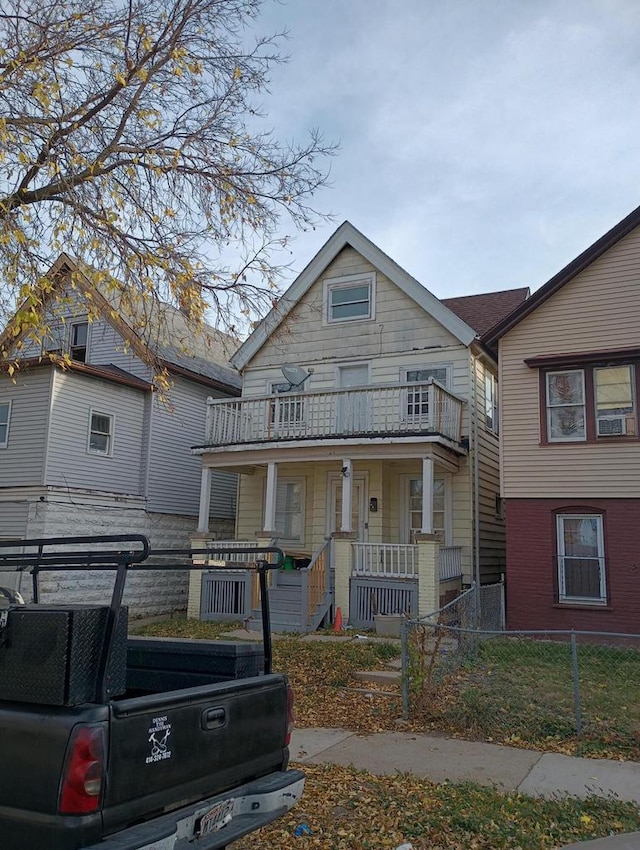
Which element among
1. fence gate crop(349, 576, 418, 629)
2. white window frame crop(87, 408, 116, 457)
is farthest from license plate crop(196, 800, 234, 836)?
white window frame crop(87, 408, 116, 457)

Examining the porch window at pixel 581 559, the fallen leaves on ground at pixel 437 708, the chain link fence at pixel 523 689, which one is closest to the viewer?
the fallen leaves on ground at pixel 437 708

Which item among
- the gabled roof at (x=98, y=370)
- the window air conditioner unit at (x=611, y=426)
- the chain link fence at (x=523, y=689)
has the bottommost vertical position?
the chain link fence at (x=523, y=689)

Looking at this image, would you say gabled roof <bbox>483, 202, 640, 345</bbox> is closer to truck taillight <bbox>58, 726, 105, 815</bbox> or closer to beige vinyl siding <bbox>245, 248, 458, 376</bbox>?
beige vinyl siding <bbox>245, 248, 458, 376</bbox>

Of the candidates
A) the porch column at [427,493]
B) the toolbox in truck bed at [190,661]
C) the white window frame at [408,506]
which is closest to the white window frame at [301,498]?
the white window frame at [408,506]

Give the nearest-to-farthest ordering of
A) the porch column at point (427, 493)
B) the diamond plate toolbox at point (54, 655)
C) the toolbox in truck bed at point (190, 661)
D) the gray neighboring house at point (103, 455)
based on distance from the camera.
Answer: the diamond plate toolbox at point (54, 655) → the toolbox in truck bed at point (190, 661) → the porch column at point (427, 493) → the gray neighboring house at point (103, 455)

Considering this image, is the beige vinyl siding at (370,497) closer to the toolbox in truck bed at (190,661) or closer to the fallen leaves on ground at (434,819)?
the fallen leaves on ground at (434,819)

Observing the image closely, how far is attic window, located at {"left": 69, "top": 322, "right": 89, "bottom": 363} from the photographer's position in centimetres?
2152

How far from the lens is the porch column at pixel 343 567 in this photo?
15.0 metres

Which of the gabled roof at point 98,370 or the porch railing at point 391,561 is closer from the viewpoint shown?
the porch railing at point 391,561

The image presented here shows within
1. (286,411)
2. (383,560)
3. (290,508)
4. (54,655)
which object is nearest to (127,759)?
(54,655)

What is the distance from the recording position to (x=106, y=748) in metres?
3.12

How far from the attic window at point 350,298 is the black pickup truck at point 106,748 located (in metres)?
15.2

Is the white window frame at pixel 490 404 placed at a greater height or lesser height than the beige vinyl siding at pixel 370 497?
greater

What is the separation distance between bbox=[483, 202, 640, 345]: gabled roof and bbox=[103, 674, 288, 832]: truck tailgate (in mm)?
11884
